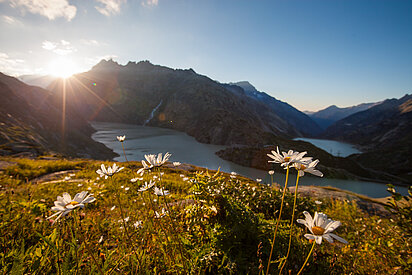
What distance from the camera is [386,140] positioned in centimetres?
13562

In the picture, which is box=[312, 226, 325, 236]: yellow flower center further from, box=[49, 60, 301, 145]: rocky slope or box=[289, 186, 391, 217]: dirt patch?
box=[49, 60, 301, 145]: rocky slope

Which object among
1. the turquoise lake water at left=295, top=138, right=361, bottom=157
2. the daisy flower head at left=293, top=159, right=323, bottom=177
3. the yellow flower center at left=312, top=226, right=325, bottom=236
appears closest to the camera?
the yellow flower center at left=312, top=226, right=325, bottom=236

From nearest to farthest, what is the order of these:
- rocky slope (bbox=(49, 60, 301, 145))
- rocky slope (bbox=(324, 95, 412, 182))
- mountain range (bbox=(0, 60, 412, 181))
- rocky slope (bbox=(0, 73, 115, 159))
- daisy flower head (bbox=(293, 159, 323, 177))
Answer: daisy flower head (bbox=(293, 159, 323, 177))
rocky slope (bbox=(0, 73, 115, 159))
mountain range (bbox=(0, 60, 412, 181))
rocky slope (bbox=(324, 95, 412, 182))
rocky slope (bbox=(49, 60, 301, 145))

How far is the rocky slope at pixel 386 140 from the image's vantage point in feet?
292

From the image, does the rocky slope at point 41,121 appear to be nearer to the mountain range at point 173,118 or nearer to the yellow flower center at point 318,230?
the mountain range at point 173,118

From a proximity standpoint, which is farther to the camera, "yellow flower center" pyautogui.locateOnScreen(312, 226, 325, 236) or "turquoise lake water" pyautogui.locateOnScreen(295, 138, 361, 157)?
"turquoise lake water" pyautogui.locateOnScreen(295, 138, 361, 157)

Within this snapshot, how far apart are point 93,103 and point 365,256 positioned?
19643 centimetres

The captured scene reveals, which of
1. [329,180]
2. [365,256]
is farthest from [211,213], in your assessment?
[329,180]

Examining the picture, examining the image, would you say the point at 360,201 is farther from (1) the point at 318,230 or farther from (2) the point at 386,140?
(2) the point at 386,140

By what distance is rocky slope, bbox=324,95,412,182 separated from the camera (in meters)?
89.0

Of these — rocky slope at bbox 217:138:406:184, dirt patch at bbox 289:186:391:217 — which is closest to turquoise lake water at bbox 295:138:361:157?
rocky slope at bbox 217:138:406:184

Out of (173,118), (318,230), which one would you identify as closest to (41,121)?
(318,230)

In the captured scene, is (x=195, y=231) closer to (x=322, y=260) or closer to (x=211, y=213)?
(x=211, y=213)

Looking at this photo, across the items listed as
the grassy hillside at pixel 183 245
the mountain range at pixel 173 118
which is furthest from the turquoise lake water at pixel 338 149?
the grassy hillside at pixel 183 245
